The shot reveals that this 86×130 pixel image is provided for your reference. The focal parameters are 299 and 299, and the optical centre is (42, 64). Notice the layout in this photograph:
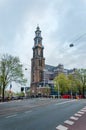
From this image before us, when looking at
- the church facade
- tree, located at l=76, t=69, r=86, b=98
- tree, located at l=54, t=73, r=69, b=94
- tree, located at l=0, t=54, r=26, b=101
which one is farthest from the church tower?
tree, located at l=0, t=54, r=26, b=101

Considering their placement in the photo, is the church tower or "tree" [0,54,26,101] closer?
"tree" [0,54,26,101]

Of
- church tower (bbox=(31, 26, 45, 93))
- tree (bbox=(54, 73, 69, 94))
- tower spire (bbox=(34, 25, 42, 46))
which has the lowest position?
tree (bbox=(54, 73, 69, 94))

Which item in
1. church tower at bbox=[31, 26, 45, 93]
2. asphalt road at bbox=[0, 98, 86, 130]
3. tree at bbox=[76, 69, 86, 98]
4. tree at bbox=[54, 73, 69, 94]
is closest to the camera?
asphalt road at bbox=[0, 98, 86, 130]

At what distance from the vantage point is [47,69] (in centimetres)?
19600

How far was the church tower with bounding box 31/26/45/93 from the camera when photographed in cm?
16500

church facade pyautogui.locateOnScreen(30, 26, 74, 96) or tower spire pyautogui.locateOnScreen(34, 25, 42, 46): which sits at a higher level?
tower spire pyautogui.locateOnScreen(34, 25, 42, 46)

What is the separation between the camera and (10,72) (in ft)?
242

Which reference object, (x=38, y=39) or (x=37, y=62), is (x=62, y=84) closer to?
(x=37, y=62)

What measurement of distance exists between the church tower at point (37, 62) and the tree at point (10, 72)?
8918 centimetres

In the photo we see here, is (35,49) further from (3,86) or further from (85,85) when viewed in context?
(3,86)

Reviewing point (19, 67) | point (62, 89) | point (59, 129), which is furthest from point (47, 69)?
point (59, 129)

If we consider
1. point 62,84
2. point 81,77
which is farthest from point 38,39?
point 81,77

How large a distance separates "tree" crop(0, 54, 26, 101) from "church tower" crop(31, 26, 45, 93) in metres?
89.2

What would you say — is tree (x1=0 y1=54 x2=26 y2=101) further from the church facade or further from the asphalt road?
the church facade
